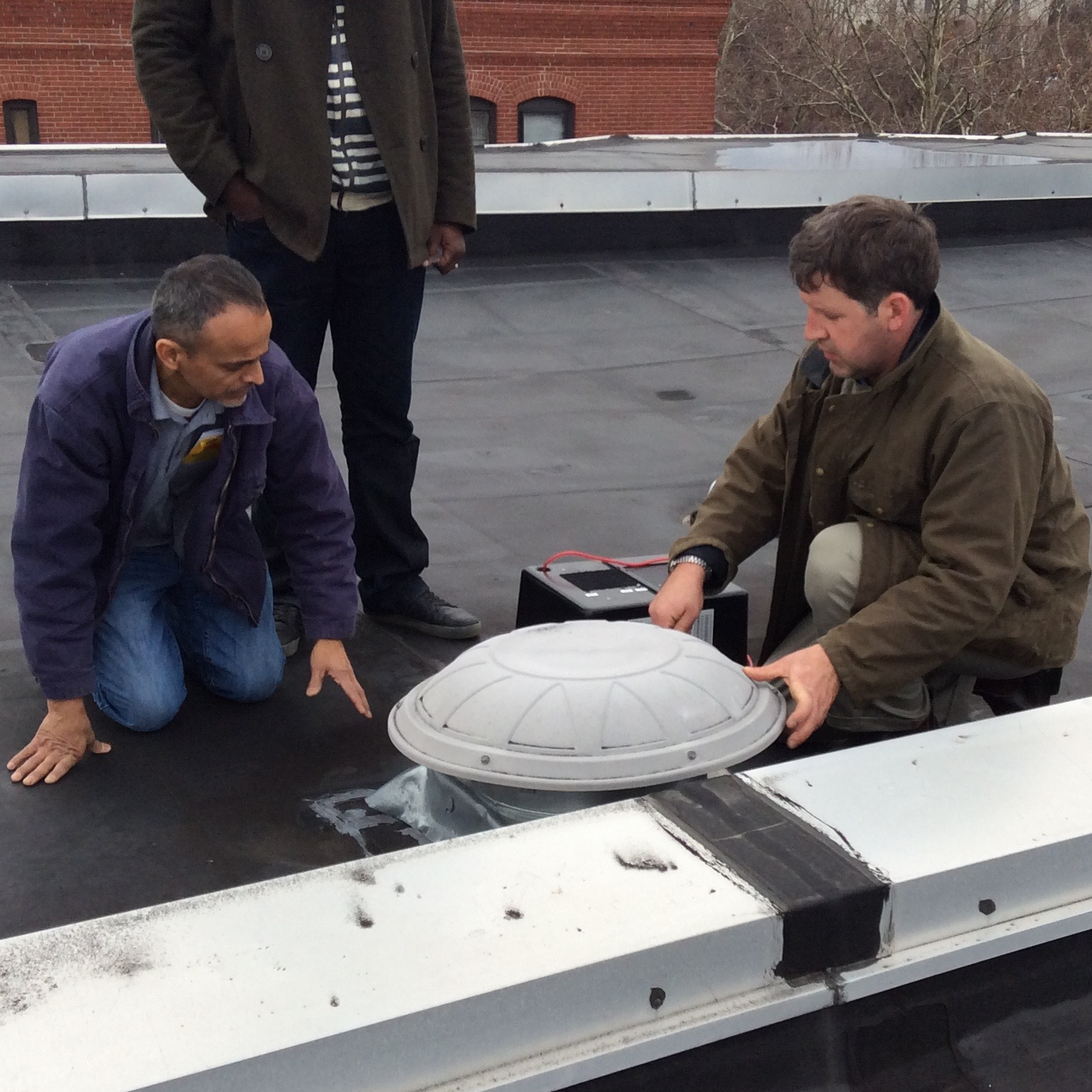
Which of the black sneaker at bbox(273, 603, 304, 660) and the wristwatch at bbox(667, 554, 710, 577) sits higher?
the wristwatch at bbox(667, 554, 710, 577)

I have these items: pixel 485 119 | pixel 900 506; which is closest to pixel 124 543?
pixel 900 506

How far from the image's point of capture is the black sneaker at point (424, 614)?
11.0ft

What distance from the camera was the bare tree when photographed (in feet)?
74.9

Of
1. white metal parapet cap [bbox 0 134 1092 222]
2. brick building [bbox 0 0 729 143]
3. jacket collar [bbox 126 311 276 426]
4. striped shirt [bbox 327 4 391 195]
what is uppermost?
brick building [bbox 0 0 729 143]

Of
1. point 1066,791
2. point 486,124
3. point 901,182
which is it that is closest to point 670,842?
point 1066,791

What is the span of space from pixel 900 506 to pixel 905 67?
23.3 m

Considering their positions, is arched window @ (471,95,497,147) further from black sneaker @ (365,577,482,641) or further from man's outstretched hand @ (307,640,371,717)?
man's outstretched hand @ (307,640,371,717)

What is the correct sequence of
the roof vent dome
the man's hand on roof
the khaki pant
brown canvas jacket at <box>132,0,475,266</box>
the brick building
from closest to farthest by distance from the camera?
the roof vent dome, the khaki pant, the man's hand on roof, brown canvas jacket at <box>132,0,475,266</box>, the brick building

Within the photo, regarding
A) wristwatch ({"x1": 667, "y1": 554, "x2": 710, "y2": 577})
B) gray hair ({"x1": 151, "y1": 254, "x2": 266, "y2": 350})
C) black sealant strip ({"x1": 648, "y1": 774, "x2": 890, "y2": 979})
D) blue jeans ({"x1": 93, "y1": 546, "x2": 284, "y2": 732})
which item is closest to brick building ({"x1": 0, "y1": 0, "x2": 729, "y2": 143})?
blue jeans ({"x1": 93, "y1": 546, "x2": 284, "y2": 732})

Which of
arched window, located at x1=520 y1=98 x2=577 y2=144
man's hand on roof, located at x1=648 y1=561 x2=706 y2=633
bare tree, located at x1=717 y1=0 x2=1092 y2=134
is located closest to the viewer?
man's hand on roof, located at x1=648 y1=561 x2=706 y2=633

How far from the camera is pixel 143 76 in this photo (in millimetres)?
3035

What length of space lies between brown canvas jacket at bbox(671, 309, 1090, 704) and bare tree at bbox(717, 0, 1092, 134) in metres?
21.3

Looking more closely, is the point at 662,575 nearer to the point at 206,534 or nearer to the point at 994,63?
the point at 206,534

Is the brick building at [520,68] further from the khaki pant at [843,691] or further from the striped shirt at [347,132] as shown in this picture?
the khaki pant at [843,691]
